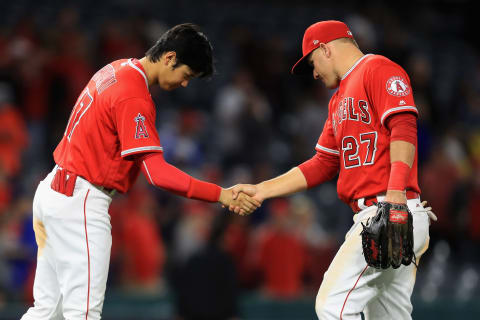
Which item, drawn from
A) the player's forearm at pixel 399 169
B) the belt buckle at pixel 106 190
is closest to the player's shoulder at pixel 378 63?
the player's forearm at pixel 399 169

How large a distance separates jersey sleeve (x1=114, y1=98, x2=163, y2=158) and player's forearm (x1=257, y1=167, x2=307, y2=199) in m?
1.02

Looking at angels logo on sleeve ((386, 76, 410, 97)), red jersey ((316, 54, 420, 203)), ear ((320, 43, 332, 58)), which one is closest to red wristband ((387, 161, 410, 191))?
red jersey ((316, 54, 420, 203))

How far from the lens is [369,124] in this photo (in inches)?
185

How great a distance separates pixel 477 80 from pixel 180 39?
9.23 meters

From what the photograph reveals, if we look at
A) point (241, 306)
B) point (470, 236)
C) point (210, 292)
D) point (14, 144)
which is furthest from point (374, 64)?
point (470, 236)

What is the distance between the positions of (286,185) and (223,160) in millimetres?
Answer: 5182

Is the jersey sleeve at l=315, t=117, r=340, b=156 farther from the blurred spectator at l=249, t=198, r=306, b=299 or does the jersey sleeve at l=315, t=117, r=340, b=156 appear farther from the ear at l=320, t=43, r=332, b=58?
the blurred spectator at l=249, t=198, r=306, b=299

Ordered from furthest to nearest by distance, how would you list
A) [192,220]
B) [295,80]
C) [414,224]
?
[295,80] → [192,220] → [414,224]

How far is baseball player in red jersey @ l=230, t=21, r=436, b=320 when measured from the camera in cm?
451

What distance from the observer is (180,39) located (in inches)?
199

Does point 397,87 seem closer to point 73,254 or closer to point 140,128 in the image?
point 140,128

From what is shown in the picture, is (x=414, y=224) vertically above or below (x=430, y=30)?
below

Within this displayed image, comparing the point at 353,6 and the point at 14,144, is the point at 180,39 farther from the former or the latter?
the point at 353,6

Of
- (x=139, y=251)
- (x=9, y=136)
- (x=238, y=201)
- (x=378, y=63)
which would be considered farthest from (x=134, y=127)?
(x=9, y=136)
